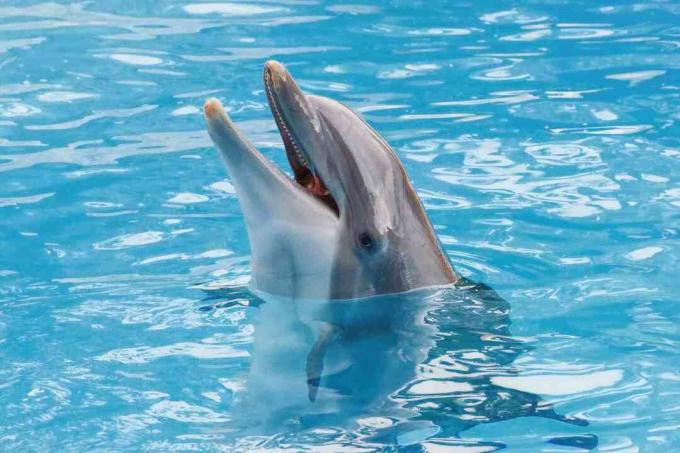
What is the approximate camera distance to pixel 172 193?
27.9 feet

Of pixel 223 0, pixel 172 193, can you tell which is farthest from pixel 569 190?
pixel 223 0

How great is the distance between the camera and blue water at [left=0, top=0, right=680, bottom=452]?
5566mm

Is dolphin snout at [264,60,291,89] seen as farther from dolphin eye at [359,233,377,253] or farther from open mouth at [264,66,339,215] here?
dolphin eye at [359,233,377,253]

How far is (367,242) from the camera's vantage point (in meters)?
6.04

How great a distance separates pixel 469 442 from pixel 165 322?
1.95 m

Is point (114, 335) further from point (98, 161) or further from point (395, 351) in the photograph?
point (98, 161)

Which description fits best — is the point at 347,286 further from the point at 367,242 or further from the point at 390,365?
the point at 390,365

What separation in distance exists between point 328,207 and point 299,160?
0.35m

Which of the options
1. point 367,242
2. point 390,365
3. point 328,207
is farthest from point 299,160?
point 390,365

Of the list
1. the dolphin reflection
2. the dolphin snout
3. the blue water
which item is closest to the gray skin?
the dolphin snout

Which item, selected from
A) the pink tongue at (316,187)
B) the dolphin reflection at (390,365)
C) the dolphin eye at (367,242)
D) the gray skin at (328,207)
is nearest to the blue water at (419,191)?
the dolphin reflection at (390,365)

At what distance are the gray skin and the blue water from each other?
0.92 ft

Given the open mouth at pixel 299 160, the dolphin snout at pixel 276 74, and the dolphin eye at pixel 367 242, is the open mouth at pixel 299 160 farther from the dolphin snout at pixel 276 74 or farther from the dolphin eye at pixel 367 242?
the dolphin eye at pixel 367 242

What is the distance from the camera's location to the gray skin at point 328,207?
592cm
